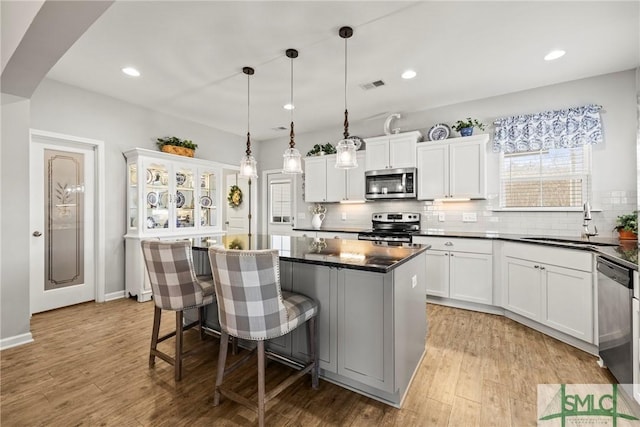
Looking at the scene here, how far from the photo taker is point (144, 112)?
439 centimetres

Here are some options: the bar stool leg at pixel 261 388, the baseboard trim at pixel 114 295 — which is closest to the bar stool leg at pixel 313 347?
the bar stool leg at pixel 261 388

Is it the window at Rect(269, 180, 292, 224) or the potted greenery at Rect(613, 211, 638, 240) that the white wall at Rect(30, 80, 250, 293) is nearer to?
the window at Rect(269, 180, 292, 224)

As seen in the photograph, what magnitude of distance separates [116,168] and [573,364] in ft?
18.4

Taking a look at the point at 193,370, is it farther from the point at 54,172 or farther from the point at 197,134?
the point at 197,134

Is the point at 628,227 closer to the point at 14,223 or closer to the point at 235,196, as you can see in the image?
the point at 14,223

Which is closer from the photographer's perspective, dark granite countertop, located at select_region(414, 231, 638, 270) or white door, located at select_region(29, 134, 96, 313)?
dark granite countertop, located at select_region(414, 231, 638, 270)

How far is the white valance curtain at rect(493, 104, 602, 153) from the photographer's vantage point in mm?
3291

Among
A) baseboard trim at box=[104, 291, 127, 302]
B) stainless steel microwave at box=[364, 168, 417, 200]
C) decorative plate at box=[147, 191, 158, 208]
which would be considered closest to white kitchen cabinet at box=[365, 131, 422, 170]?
stainless steel microwave at box=[364, 168, 417, 200]

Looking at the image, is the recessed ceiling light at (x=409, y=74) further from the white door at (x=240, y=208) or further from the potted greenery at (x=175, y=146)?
the white door at (x=240, y=208)

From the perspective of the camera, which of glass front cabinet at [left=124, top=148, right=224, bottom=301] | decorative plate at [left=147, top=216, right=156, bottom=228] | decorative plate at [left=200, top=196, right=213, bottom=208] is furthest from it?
decorative plate at [left=200, top=196, right=213, bottom=208]

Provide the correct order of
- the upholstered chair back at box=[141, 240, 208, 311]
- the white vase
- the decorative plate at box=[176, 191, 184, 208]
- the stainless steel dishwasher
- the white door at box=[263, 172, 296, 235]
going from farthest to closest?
the white door at box=[263, 172, 296, 235]
the white vase
the decorative plate at box=[176, 191, 184, 208]
the upholstered chair back at box=[141, 240, 208, 311]
the stainless steel dishwasher

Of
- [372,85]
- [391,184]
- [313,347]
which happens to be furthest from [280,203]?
[313,347]
